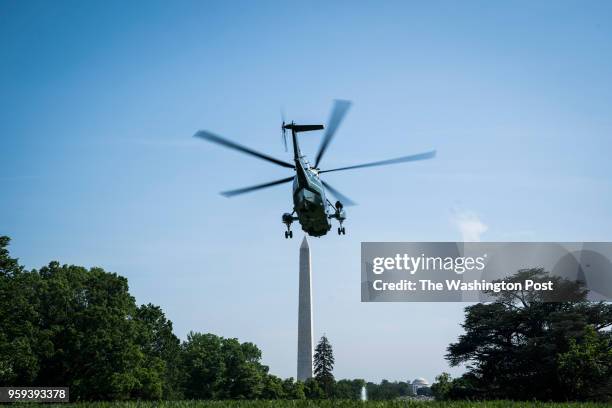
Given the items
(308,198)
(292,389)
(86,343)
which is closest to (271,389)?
(292,389)

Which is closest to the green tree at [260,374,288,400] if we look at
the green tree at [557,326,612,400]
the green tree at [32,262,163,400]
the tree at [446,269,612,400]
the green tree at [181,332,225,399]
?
the green tree at [181,332,225,399]

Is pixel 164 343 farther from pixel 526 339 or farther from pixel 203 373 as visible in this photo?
pixel 526 339

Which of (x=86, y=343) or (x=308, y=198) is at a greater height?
(x=308, y=198)

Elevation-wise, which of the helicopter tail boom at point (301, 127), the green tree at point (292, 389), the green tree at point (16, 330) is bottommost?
the green tree at point (292, 389)

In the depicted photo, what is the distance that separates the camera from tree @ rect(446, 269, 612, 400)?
5284 centimetres

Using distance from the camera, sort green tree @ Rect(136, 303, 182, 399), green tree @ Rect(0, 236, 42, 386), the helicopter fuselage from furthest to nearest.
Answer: green tree @ Rect(136, 303, 182, 399), green tree @ Rect(0, 236, 42, 386), the helicopter fuselage

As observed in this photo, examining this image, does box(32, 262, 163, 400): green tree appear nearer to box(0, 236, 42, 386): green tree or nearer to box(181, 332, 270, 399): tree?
box(0, 236, 42, 386): green tree

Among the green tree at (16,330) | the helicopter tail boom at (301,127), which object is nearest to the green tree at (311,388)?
the green tree at (16,330)

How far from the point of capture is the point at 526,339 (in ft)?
184

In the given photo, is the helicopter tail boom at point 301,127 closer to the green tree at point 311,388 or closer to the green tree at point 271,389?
the green tree at point 271,389

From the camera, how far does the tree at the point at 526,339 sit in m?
52.8

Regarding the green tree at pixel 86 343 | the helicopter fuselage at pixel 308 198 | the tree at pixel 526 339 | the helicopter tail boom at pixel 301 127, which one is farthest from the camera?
the green tree at pixel 86 343

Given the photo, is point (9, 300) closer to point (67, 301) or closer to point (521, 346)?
point (67, 301)

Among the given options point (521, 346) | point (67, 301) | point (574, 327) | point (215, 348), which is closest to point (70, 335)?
point (67, 301)
